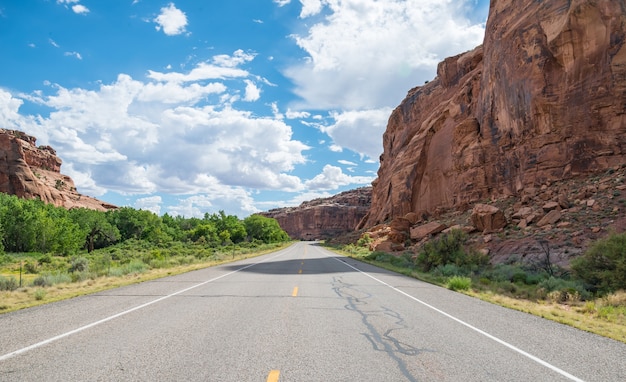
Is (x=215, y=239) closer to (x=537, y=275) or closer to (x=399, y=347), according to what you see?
(x=537, y=275)

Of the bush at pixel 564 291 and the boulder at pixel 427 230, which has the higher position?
the boulder at pixel 427 230

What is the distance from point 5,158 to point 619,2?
10225cm

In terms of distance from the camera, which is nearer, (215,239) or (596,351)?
(596,351)

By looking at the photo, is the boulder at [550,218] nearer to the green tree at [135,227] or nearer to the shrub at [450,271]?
the shrub at [450,271]

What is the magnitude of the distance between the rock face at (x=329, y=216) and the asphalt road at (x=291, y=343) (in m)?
133

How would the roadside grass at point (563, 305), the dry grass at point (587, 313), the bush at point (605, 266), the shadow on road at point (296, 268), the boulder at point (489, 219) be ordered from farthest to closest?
the boulder at point (489, 219), the shadow on road at point (296, 268), the bush at point (605, 266), the roadside grass at point (563, 305), the dry grass at point (587, 313)

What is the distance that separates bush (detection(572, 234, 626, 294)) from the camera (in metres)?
12.4

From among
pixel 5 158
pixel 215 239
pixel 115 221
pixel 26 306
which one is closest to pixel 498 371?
pixel 26 306

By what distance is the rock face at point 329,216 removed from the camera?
149 m

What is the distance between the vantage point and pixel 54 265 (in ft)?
111

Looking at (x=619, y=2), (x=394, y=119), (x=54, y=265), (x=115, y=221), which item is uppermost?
(x=394, y=119)

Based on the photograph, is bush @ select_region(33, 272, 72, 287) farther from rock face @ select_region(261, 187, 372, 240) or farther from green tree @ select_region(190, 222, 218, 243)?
rock face @ select_region(261, 187, 372, 240)

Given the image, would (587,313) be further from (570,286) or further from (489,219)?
(489,219)

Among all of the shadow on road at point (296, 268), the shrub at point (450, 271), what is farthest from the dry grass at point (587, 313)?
the shadow on road at point (296, 268)
